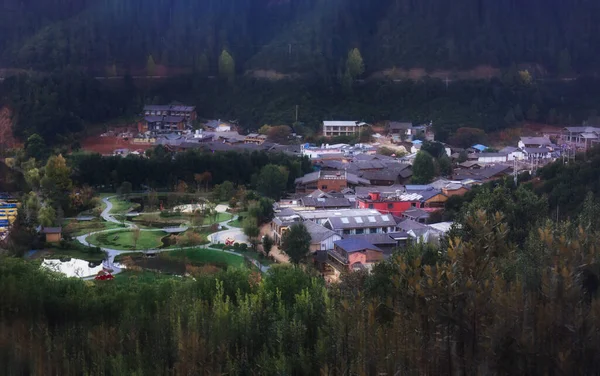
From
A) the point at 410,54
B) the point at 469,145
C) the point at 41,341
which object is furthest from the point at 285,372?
the point at 410,54

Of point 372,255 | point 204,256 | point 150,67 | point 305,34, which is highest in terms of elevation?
point 305,34

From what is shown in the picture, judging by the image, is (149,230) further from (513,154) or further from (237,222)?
(513,154)

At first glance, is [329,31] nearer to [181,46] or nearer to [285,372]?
[181,46]

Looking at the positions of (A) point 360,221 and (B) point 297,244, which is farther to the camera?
(A) point 360,221

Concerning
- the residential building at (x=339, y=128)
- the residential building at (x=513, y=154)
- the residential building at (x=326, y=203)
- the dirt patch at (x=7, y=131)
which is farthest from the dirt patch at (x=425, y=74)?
the residential building at (x=326, y=203)

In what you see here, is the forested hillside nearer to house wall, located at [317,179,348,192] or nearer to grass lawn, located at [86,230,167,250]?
house wall, located at [317,179,348,192]

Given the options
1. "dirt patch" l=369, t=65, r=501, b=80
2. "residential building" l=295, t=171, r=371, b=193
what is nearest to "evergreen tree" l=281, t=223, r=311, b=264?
"residential building" l=295, t=171, r=371, b=193

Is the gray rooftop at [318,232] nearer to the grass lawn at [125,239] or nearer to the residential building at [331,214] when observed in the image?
the residential building at [331,214]

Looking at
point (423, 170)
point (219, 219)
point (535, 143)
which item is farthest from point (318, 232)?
point (535, 143)
